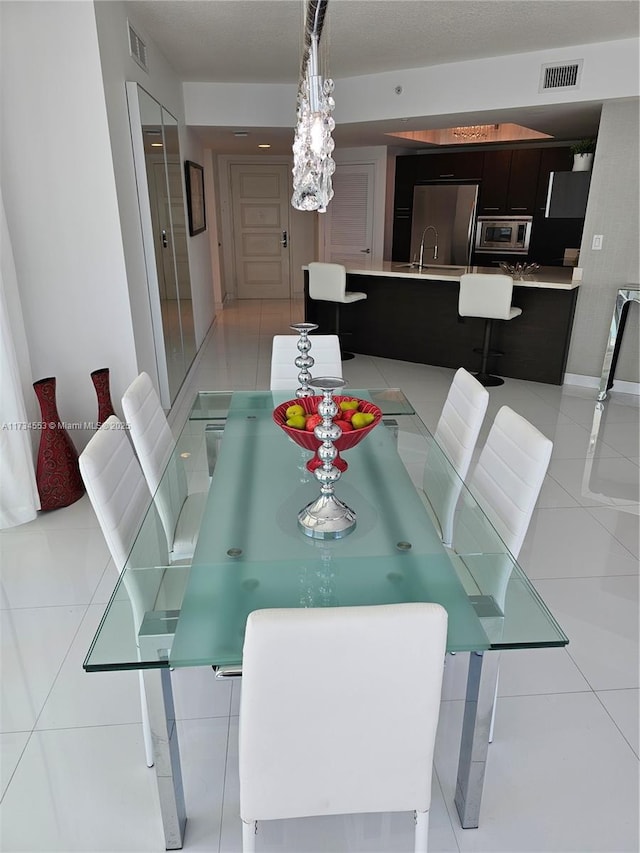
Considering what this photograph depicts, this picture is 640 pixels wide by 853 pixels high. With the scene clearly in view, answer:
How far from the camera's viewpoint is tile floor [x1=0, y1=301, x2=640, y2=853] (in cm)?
156

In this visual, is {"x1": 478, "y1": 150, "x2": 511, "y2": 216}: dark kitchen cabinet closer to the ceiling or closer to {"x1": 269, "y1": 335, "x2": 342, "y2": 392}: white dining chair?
the ceiling

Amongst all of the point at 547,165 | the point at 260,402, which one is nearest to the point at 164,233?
the point at 260,402

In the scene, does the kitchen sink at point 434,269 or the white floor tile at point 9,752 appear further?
the kitchen sink at point 434,269

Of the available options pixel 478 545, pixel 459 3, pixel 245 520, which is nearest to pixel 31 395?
pixel 245 520

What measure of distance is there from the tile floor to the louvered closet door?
20.7ft

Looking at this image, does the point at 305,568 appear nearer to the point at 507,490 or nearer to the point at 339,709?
the point at 339,709

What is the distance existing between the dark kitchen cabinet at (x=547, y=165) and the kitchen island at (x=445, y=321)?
1913 mm

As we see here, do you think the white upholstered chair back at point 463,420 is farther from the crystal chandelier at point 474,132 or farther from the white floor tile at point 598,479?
the crystal chandelier at point 474,132

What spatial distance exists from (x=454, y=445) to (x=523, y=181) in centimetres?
632

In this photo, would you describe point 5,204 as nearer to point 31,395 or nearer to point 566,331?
point 31,395

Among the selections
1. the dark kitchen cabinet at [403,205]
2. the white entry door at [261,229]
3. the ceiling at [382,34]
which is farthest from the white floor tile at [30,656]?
the white entry door at [261,229]

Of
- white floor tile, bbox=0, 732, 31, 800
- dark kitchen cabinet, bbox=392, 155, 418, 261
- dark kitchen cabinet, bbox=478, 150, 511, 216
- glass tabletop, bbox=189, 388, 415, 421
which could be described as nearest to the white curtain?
glass tabletop, bbox=189, 388, 415, 421

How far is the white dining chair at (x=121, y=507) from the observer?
1.54 metres

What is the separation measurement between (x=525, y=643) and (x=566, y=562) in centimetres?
159
